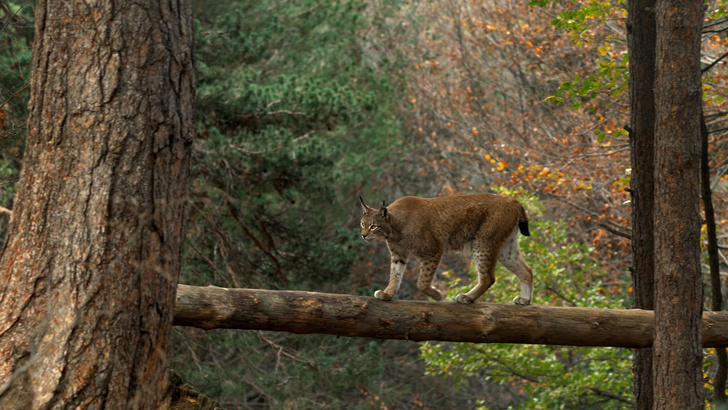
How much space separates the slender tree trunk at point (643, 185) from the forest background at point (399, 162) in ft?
1.68

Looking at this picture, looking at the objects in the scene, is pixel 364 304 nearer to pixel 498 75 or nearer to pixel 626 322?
pixel 626 322

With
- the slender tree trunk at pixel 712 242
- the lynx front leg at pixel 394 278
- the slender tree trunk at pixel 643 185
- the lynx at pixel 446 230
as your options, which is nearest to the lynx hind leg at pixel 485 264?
the lynx at pixel 446 230

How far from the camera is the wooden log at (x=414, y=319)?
4531 mm

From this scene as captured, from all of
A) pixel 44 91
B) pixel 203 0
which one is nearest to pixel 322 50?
pixel 203 0

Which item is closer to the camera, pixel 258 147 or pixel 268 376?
pixel 258 147

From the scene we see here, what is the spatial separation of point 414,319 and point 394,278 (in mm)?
1040

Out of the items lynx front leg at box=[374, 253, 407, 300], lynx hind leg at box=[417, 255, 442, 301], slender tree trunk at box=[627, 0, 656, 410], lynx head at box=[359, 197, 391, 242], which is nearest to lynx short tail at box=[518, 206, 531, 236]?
lynx hind leg at box=[417, 255, 442, 301]

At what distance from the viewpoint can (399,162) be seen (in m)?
21.8

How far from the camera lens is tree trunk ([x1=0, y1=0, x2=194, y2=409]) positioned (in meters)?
2.75

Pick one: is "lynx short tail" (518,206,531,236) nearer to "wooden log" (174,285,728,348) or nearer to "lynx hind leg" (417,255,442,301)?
"lynx hind leg" (417,255,442,301)

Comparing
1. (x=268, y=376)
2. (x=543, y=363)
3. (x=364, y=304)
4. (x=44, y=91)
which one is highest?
(x=44, y=91)

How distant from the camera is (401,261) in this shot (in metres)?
6.26

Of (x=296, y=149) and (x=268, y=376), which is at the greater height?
(x=296, y=149)

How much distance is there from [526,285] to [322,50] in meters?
14.0
